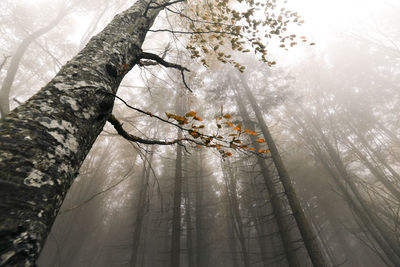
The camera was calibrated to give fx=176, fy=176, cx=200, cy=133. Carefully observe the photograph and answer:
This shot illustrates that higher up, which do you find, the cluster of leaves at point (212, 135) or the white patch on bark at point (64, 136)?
the cluster of leaves at point (212, 135)

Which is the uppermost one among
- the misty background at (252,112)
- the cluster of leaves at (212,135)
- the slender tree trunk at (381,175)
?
the misty background at (252,112)

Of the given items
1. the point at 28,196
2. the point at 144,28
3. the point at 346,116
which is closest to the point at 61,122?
the point at 28,196

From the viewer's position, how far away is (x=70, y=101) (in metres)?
1.02

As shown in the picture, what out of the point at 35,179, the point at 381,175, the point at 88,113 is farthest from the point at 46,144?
the point at 381,175

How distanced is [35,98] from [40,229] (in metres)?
0.70

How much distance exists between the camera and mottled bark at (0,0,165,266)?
23.4 inches

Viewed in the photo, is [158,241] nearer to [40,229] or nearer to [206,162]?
[206,162]

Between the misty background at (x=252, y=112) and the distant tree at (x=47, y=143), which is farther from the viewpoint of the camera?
the misty background at (x=252, y=112)

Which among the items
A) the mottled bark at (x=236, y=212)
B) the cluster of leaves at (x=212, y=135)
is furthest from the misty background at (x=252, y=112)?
the cluster of leaves at (x=212, y=135)

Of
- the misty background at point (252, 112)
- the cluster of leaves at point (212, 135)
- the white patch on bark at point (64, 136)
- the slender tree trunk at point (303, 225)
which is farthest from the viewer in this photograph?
the misty background at point (252, 112)

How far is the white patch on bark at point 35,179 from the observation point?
69 cm

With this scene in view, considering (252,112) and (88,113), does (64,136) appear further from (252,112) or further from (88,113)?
(252,112)

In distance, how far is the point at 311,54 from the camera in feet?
A: 37.5

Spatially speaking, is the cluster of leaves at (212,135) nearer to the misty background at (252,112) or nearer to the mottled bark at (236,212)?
the misty background at (252,112)
